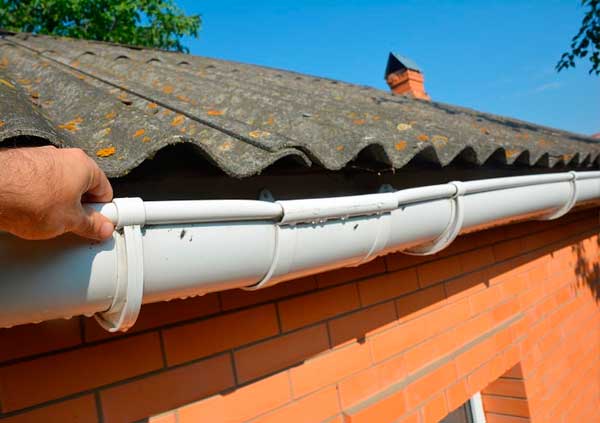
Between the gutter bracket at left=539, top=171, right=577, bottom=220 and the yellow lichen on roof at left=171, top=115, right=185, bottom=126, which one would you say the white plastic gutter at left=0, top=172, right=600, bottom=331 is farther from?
the gutter bracket at left=539, top=171, right=577, bottom=220

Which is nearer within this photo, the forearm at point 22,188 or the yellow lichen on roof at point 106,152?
the forearm at point 22,188

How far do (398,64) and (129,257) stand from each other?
36.0 ft

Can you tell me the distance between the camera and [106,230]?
0.93m

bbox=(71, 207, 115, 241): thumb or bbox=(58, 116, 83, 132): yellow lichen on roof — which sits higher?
bbox=(58, 116, 83, 132): yellow lichen on roof

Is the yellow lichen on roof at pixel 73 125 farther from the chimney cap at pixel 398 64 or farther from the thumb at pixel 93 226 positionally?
the chimney cap at pixel 398 64

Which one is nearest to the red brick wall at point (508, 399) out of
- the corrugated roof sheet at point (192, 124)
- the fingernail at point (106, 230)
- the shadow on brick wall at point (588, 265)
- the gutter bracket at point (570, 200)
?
the gutter bracket at point (570, 200)

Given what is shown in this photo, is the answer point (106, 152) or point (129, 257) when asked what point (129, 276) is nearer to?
point (129, 257)

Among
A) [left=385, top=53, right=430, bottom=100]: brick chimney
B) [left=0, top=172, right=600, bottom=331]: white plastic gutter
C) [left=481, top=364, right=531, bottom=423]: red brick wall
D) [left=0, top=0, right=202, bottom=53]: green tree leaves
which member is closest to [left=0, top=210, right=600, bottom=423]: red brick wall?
[left=481, top=364, right=531, bottom=423]: red brick wall

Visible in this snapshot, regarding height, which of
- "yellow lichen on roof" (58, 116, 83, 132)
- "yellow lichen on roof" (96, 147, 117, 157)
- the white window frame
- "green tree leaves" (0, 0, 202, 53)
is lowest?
the white window frame

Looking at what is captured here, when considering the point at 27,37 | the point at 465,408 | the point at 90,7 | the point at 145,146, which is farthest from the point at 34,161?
the point at 90,7

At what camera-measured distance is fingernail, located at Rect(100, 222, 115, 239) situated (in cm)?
92

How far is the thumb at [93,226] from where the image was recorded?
852 mm

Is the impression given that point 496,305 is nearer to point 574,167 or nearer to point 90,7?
point 574,167

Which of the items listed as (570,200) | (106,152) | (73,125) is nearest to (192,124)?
(73,125)
